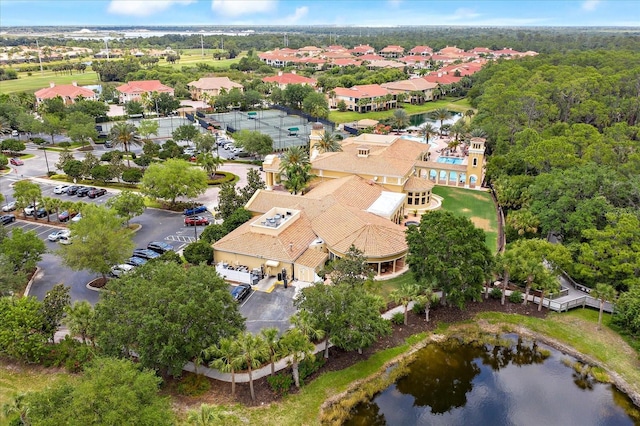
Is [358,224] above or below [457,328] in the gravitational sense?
above

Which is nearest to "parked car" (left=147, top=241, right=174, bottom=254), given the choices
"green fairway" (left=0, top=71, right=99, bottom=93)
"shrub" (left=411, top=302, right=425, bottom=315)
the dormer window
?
"shrub" (left=411, top=302, right=425, bottom=315)

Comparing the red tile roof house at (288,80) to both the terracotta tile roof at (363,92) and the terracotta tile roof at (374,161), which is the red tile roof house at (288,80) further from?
the terracotta tile roof at (374,161)

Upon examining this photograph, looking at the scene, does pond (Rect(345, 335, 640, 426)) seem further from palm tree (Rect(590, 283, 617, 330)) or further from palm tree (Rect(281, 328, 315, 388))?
palm tree (Rect(590, 283, 617, 330))

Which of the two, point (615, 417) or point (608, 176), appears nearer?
point (615, 417)

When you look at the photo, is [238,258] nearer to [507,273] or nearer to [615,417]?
[507,273]

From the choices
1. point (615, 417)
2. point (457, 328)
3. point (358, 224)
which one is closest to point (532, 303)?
point (457, 328)

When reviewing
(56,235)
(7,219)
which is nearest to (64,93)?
(7,219)
